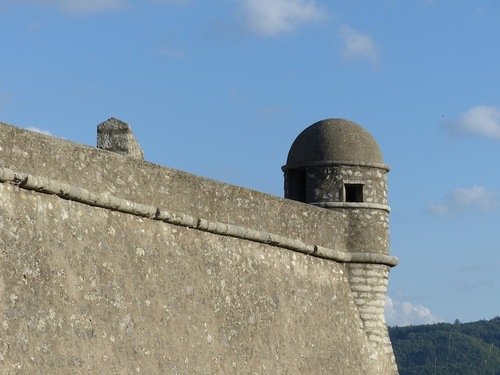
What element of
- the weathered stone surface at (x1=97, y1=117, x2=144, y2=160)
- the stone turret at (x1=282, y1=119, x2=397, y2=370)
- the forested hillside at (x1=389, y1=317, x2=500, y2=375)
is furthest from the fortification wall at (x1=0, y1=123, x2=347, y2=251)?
the forested hillside at (x1=389, y1=317, x2=500, y2=375)

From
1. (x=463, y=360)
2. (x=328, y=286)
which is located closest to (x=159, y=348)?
(x=328, y=286)

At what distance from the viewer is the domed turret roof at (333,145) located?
15.8 m

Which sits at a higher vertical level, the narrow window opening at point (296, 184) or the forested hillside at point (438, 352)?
the forested hillside at point (438, 352)

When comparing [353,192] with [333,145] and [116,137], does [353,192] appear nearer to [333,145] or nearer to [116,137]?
[333,145]

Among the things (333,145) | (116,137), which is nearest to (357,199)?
(333,145)

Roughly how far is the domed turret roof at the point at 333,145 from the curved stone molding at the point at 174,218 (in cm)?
125

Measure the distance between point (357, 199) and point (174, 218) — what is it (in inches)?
164

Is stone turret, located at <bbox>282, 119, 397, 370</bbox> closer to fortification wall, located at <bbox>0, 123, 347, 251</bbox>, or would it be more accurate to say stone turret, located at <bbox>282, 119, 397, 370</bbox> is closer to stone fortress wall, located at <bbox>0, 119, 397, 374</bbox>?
stone fortress wall, located at <bbox>0, 119, 397, 374</bbox>

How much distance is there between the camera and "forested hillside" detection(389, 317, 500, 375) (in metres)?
70.4

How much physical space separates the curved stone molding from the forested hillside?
171ft

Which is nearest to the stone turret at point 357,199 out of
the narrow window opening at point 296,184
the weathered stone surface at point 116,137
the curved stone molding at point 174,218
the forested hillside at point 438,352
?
the curved stone molding at point 174,218

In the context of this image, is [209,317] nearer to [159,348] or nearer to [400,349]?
[159,348]

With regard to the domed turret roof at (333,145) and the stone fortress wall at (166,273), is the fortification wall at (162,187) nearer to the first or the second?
the stone fortress wall at (166,273)

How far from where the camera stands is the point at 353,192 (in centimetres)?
1609
